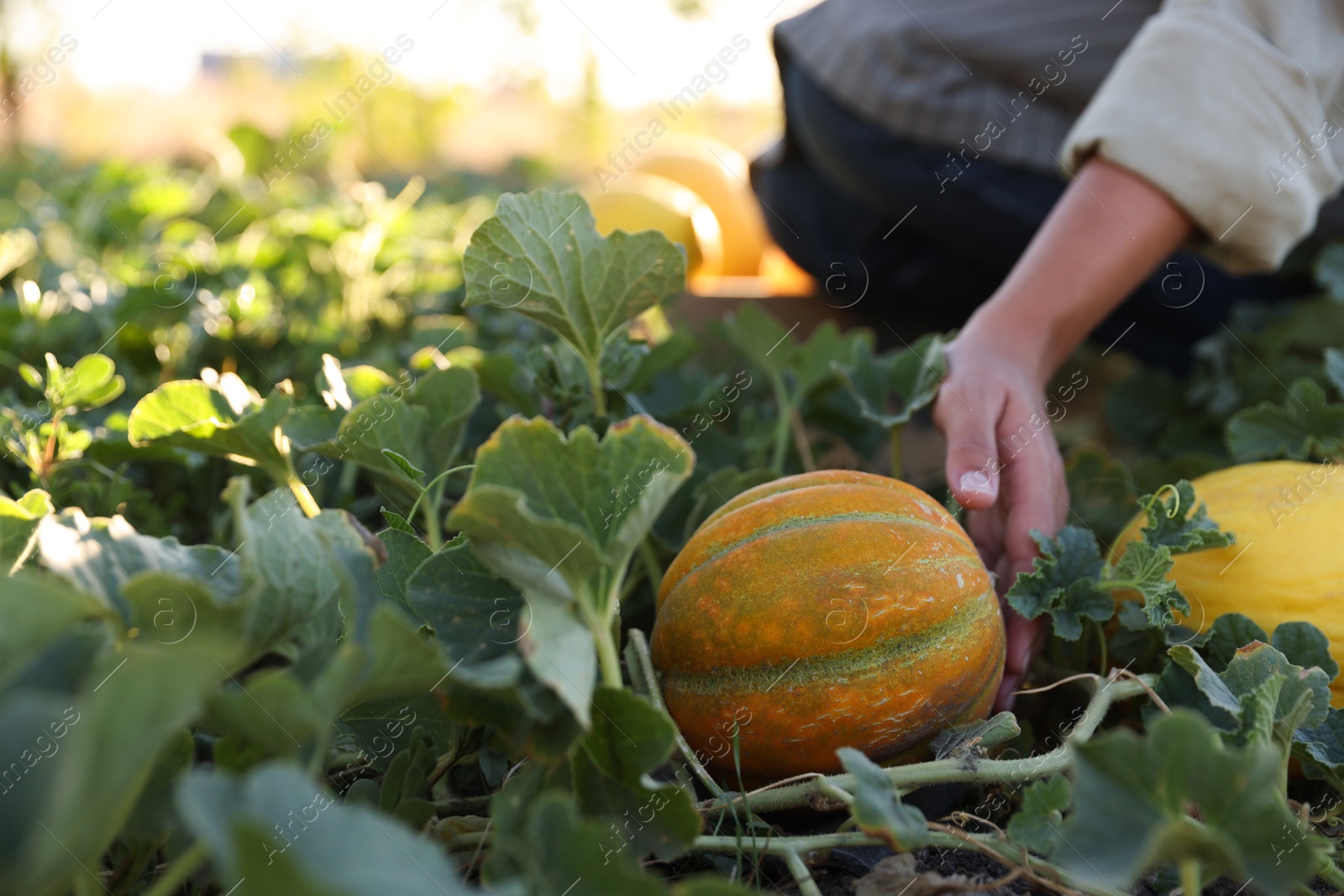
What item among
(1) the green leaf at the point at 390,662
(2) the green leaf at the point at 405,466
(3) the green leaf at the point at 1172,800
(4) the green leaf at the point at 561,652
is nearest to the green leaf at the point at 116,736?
(1) the green leaf at the point at 390,662

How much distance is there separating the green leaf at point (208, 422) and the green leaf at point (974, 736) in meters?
0.85

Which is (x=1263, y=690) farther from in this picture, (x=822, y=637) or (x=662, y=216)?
(x=662, y=216)

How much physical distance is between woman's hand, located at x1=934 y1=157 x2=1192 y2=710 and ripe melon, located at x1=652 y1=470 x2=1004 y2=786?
22 centimetres

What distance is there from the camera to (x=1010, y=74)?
2584mm

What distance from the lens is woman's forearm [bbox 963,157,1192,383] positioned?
5.39ft

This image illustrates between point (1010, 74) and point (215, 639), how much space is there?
8.13ft

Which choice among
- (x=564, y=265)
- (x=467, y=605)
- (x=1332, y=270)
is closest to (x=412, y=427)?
(x=564, y=265)

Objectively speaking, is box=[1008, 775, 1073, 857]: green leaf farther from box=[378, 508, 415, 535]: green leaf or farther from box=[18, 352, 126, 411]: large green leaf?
box=[18, 352, 126, 411]: large green leaf

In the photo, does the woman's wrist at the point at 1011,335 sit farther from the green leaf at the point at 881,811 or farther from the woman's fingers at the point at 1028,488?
the green leaf at the point at 881,811

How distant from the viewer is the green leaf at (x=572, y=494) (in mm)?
852

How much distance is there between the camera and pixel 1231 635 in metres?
1.29

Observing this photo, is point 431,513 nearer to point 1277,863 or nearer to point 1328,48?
point 1277,863

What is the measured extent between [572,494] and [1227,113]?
54.7 inches

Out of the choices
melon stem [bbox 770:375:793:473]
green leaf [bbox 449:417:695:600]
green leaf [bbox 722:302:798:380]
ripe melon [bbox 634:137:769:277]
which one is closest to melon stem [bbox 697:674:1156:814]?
green leaf [bbox 449:417:695:600]
